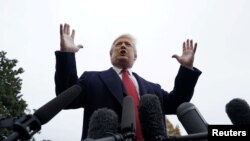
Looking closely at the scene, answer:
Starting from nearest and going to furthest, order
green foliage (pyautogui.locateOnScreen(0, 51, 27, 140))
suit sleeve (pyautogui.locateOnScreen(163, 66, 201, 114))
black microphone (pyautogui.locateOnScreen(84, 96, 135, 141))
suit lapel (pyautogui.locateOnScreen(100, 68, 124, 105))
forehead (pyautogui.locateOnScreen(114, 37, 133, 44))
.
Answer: black microphone (pyautogui.locateOnScreen(84, 96, 135, 141)), suit lapel (pyautogui.locateOnScreen(100, 68, 124, 105)), suit sleeve (pyautogui.locateOnScreen(163, 66, 201, 114)), forehead (pyautogui.locateOnScreen(114, 37, 133, 44)), green foliage (pyautogui.locateOnScreen(0, 51, 27, 140))

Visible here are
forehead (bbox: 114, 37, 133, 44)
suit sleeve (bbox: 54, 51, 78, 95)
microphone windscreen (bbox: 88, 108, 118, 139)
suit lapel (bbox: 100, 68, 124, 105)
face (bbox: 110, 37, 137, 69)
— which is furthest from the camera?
forehead (bbox: 114, 37, 133, 44)

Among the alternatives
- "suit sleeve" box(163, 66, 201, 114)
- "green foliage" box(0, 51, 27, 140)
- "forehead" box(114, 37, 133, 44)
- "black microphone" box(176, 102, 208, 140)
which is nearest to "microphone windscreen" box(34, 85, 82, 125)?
"black microphone" box(176, 102, 208, 140)

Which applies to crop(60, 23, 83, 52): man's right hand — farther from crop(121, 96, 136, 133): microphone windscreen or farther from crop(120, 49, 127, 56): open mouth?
crop(121, 96, 136, 133): microphone windscreen

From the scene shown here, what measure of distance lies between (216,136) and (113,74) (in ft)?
6.34

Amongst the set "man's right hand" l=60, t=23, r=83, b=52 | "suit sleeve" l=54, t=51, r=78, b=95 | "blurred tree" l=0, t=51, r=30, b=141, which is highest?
"man's right hand" l=60, t=23, r=83, b=52

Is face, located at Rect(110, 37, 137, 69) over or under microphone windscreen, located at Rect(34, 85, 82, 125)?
over

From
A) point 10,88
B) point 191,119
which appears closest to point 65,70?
point 191,119

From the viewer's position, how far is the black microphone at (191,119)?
1917 millimetres

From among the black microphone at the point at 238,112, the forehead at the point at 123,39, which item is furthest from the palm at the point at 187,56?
the black microphone at the point at 238,112

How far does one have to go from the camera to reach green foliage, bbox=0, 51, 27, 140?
56.9 ft

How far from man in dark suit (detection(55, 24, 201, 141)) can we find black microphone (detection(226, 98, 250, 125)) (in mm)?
925

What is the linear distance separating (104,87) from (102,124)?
1156 mm

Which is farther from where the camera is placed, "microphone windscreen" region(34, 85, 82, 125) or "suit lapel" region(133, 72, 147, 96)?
"suit lapel" region(133, 72, 147, 96)

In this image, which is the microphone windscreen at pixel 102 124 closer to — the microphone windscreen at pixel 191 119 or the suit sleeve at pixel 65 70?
the microphone windscreen at pixel 191 119
